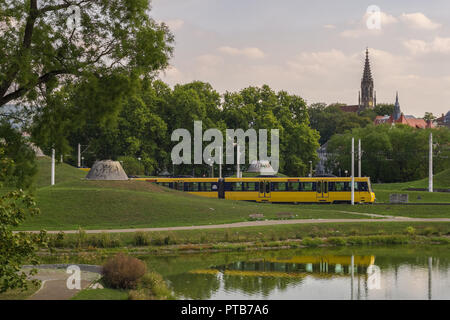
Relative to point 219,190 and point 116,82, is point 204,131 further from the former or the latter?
point 116,82

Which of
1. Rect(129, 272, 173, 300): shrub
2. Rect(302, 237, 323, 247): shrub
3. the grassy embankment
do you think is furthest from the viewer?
Rect(302, 237, 323, 247): shrub

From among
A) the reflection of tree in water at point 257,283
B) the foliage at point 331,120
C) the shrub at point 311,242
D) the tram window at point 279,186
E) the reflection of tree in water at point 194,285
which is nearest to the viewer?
the reflection of tree in water at point 194,285

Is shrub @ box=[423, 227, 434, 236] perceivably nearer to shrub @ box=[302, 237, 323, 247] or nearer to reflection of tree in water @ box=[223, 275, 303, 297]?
shrub @ box=[302, 237, 323, 247]

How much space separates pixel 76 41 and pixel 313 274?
17.1 meters

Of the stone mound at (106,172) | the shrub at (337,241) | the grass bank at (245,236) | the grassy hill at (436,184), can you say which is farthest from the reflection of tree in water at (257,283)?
the grassy hill at (436,184)

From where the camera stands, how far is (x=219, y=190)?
64.8 meters

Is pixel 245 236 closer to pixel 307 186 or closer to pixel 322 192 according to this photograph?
pixel 307 186

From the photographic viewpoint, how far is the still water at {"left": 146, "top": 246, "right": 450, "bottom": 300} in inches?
1072

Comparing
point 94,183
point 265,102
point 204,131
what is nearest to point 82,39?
point 94,183

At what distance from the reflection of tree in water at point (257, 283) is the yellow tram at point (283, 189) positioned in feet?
107

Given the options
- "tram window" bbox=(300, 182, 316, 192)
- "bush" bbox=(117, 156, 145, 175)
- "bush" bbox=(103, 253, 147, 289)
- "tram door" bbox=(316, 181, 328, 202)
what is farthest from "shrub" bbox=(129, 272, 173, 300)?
"bush" bbox=(117, 156, 145, 175)

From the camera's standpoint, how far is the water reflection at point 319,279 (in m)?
27.0

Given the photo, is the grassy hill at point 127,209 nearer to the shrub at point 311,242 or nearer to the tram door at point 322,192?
the tram door at point 322,192
